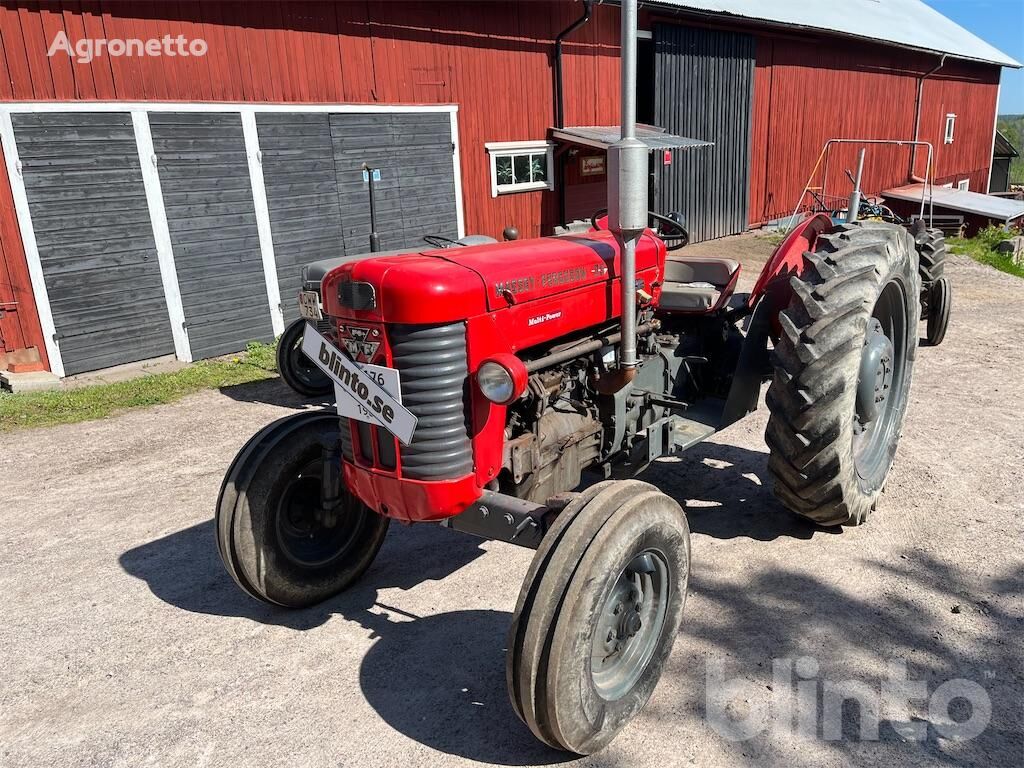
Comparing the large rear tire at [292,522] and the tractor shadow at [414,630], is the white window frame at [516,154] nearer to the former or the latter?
the tractor shadow at [414,630]

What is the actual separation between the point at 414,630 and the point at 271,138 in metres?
6.36

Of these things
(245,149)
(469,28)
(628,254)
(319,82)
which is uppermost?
(469,28)

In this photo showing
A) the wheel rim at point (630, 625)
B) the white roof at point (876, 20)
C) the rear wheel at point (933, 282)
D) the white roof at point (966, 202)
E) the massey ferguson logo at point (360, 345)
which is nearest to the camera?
the wheel rim at point (630, 625)

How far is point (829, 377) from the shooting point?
10.9ft

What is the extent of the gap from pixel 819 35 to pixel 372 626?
642 inches

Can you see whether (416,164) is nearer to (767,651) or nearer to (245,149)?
(245,149)

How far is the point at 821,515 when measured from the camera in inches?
142

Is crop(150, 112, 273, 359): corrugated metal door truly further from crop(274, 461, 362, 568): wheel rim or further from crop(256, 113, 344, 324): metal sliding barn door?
crop(274, 461, 362, 568): wheel rim

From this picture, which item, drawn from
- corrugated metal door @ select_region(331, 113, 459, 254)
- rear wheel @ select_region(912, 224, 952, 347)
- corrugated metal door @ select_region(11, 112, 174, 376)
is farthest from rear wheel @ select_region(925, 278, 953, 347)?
corrugated metal door @ select_region(11, 112, 174, 376)

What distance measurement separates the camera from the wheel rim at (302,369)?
6.42 metres

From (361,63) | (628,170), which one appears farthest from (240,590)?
(361,63)

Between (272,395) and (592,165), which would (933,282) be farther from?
(592,165)

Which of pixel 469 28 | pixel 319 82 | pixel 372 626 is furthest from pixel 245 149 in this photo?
pixel 372 626

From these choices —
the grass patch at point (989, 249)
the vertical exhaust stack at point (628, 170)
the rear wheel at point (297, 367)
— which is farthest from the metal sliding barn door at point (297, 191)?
the grass patch at point (989, 249)
